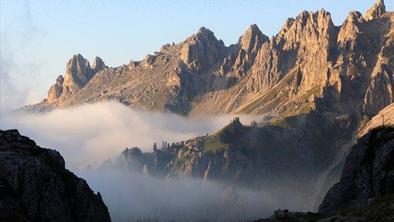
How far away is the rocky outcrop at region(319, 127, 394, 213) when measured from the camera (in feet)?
579

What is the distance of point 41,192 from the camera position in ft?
507

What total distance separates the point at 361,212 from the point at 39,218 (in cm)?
6404

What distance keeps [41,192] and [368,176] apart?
80502 mm

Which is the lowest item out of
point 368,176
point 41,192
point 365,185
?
point 41,192

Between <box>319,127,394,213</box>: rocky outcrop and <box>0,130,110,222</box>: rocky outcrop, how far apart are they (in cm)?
5472

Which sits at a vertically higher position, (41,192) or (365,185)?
(365,185)

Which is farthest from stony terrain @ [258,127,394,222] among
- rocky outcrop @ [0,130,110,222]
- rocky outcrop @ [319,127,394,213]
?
rocky outcrop @ [0,130,110,222]

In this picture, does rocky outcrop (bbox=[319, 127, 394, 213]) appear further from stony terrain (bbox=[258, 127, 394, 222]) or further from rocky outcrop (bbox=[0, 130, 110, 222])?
rocky outcrop (bbox=[0, 130, 110, 222])

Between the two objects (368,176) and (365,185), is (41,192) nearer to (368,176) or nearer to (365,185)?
(365,185)

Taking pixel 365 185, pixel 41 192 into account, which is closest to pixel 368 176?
pixel 365 185

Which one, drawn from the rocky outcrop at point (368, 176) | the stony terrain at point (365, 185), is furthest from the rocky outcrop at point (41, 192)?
the rocky outcrop at point (368, 176)

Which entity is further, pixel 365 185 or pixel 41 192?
pixel 365 185

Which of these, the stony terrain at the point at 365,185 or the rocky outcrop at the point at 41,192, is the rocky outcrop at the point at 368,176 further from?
the rocky outcrop at the point at 41,192

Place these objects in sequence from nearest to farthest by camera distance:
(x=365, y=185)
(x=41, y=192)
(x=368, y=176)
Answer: (x=41, y=192), (x=365, y=185), (x=368, y=176)
